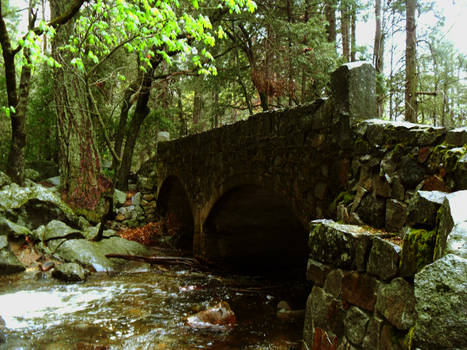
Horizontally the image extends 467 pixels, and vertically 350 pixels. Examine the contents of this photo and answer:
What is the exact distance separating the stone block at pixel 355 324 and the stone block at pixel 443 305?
4.34 ft

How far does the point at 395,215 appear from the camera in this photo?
103 inches

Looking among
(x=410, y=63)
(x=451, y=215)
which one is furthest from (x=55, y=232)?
(x=410, y=63)

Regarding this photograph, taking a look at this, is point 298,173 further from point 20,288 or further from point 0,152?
point 0,152

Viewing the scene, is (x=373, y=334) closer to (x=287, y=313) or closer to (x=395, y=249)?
(x=395, y=249)

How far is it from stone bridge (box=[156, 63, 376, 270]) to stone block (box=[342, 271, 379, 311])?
146 cm

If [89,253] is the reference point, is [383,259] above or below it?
above

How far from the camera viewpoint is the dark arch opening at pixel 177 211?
9609 millimetres

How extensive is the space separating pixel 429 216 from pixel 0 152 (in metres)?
10.9

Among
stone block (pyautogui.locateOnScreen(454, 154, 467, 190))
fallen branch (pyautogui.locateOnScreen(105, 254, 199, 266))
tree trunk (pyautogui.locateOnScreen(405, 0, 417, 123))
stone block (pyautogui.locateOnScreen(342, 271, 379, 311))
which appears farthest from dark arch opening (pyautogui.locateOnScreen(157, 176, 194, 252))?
stone block (pyautogui.locateOnScreen(454, 154, 467, 190))

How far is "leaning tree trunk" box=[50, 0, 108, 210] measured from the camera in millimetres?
8230

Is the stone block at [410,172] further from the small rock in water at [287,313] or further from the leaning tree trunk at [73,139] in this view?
the leaning tree trunk at [73,139]

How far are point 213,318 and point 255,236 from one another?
12.4 ft

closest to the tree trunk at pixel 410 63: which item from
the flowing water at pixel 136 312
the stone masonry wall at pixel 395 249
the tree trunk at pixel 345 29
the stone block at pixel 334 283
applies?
the tree trunk at pixel 345 29

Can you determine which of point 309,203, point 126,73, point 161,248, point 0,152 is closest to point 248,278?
point 161,248
